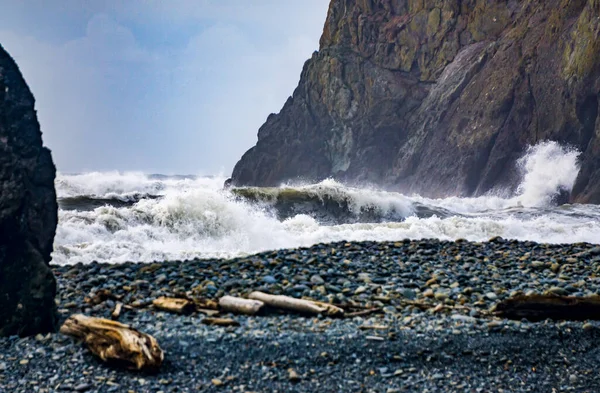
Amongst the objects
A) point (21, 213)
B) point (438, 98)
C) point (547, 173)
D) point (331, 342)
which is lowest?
point (331, 342)

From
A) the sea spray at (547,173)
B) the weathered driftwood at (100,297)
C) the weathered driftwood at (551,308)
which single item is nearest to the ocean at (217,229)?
the weathered driftwood at (100,297)

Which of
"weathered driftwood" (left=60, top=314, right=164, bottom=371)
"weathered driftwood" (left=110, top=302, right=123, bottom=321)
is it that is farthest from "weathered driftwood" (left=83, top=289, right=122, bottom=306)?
"weathered driftwood" (left=60, top=314, right=164, bottom=371)

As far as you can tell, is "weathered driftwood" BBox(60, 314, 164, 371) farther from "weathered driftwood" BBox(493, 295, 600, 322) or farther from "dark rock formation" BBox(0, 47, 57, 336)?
"weathered driftwood" BBox(493, 295, 600, 322)

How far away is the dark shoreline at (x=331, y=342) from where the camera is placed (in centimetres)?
386

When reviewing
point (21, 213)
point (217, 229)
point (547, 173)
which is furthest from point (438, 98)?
point (21, 213)

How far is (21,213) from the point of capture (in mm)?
4602

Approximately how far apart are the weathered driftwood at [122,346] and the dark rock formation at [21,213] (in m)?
0.62

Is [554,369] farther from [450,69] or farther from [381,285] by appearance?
[450,69]

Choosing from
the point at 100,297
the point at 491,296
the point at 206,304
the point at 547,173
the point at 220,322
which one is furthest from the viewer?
the point at 547,173

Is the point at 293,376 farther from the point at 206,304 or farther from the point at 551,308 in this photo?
the point at 551,308

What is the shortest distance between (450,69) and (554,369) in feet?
148

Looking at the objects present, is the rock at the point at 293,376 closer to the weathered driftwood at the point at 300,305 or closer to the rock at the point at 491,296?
the weathered driftwood at the point at 300,305

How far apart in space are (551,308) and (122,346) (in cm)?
372

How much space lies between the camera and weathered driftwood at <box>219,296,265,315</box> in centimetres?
504
